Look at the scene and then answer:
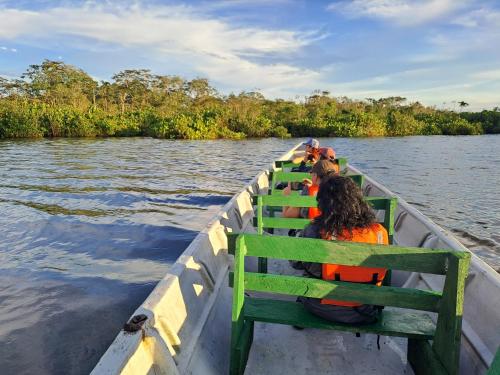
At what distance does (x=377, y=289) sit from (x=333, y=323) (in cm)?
43

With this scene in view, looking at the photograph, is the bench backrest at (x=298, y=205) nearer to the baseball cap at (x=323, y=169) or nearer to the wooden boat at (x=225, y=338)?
the baseball cap at (x=323, y=169)

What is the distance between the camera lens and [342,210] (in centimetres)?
244

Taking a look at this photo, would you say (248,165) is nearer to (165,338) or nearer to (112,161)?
(112,161)

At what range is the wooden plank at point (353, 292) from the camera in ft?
6.98

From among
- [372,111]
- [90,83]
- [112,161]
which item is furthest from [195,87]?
[112,161]

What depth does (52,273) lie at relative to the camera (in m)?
5.22

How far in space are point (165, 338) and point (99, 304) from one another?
2641 millimetres

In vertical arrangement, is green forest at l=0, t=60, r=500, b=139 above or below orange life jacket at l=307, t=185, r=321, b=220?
above

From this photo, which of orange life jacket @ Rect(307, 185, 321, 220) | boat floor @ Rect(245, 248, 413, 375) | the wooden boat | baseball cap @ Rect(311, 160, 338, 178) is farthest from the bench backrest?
boat floor @ Rect(245, 248, 413, 375)

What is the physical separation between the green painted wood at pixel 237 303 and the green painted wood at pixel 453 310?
108cm

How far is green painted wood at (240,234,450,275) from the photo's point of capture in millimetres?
2090

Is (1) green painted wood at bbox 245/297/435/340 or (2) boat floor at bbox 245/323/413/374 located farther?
(2) boat floor at bbox 245/323/413/374

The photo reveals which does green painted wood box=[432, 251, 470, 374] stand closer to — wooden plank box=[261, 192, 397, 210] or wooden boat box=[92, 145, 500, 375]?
wooden boat box=[92, 145, 500, 375]

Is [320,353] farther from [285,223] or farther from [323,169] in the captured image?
[323,169]
